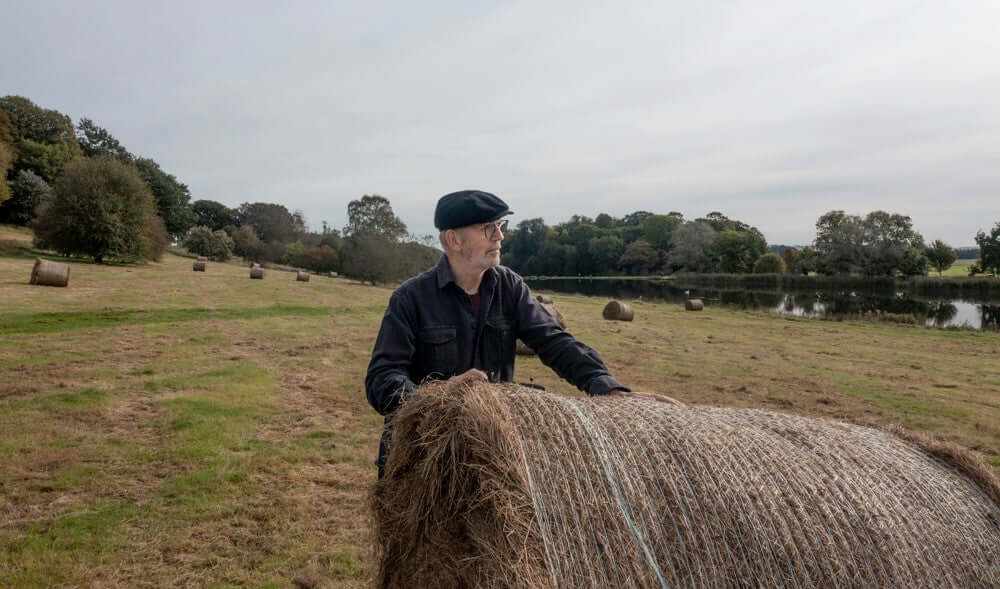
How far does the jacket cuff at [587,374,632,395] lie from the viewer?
321cm

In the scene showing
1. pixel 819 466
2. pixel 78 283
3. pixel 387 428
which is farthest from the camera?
pixel 78 283

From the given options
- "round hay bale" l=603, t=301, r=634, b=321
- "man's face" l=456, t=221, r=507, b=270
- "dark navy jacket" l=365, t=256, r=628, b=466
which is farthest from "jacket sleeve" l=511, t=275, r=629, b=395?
"round hay bale" l=603, t=301, r=634, b=321

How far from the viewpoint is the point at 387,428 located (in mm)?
2828

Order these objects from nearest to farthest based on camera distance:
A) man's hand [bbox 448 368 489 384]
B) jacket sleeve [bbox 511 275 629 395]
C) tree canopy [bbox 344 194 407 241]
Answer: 1. man's hand [bbox 448 368 489 384]
2. jacket sleeve [bbox 511 275 629 395]
3. tree canopy [bbox 344 194 407 241]

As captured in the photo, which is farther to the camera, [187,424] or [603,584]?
[187,424]

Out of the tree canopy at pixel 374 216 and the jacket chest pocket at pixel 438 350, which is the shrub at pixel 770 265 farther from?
the jacket chest pocket at pixel 438 350

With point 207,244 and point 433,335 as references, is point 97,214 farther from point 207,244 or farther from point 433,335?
point 433,335

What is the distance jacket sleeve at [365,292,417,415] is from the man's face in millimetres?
504

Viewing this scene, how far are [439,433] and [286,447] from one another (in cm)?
559

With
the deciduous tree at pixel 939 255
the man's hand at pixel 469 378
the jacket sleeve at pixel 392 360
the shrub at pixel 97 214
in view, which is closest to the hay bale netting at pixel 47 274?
the shrub at pixel 97 214

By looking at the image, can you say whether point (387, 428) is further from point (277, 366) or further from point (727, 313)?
point (727, 313)

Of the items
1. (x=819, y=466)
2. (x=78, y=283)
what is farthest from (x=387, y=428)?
(x=78, y=283)

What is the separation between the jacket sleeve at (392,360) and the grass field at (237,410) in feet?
2.11

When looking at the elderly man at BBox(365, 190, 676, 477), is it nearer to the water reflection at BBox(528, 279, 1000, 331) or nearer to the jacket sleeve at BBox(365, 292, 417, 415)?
the jacket sleeve at BBox(365, 292, 417, 415)
